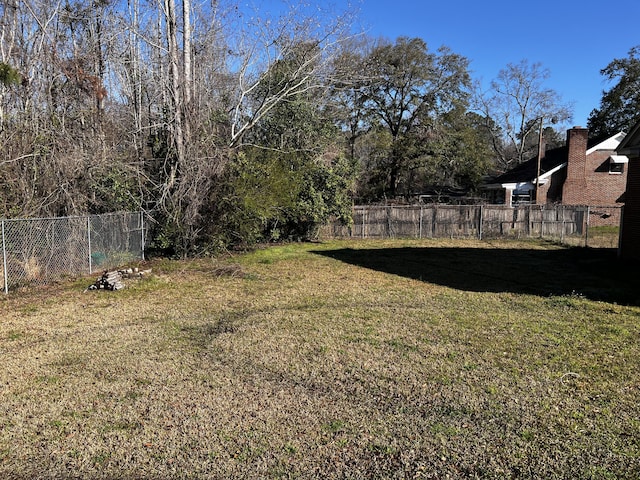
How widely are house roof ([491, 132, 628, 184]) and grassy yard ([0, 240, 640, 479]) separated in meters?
19.9

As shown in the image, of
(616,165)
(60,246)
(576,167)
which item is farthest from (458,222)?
(60,246)

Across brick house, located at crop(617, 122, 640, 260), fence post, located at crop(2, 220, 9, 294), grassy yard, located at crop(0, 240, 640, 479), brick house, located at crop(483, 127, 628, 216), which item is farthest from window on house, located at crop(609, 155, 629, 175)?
fence post, located at crop(2, 220, 9, 294)

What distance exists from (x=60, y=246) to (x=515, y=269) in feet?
36.0

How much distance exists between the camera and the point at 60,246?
31.1ft

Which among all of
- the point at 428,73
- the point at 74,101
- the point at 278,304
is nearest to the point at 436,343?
the point at 278,304

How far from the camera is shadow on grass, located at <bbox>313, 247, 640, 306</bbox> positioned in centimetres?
888

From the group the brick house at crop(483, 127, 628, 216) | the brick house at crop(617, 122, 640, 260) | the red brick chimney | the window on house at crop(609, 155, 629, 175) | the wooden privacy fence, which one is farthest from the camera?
the window on house at crop(609, 155, 629, 175)

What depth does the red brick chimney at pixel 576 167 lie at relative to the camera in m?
24.9

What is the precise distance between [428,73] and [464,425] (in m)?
27.1

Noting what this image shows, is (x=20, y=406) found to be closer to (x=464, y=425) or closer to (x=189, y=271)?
(x=464, y=425)

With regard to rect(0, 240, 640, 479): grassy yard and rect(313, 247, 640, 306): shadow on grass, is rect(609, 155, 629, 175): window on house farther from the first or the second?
rect(0, 240, 640, 479): grassy yard

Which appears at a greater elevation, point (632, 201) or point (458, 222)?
point (632, 201)

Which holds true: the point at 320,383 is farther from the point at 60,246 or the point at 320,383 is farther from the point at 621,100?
the point at 621,100

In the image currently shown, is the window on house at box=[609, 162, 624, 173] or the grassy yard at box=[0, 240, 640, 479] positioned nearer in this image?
the grassy yard at box=[0, 240, 640, 479]
